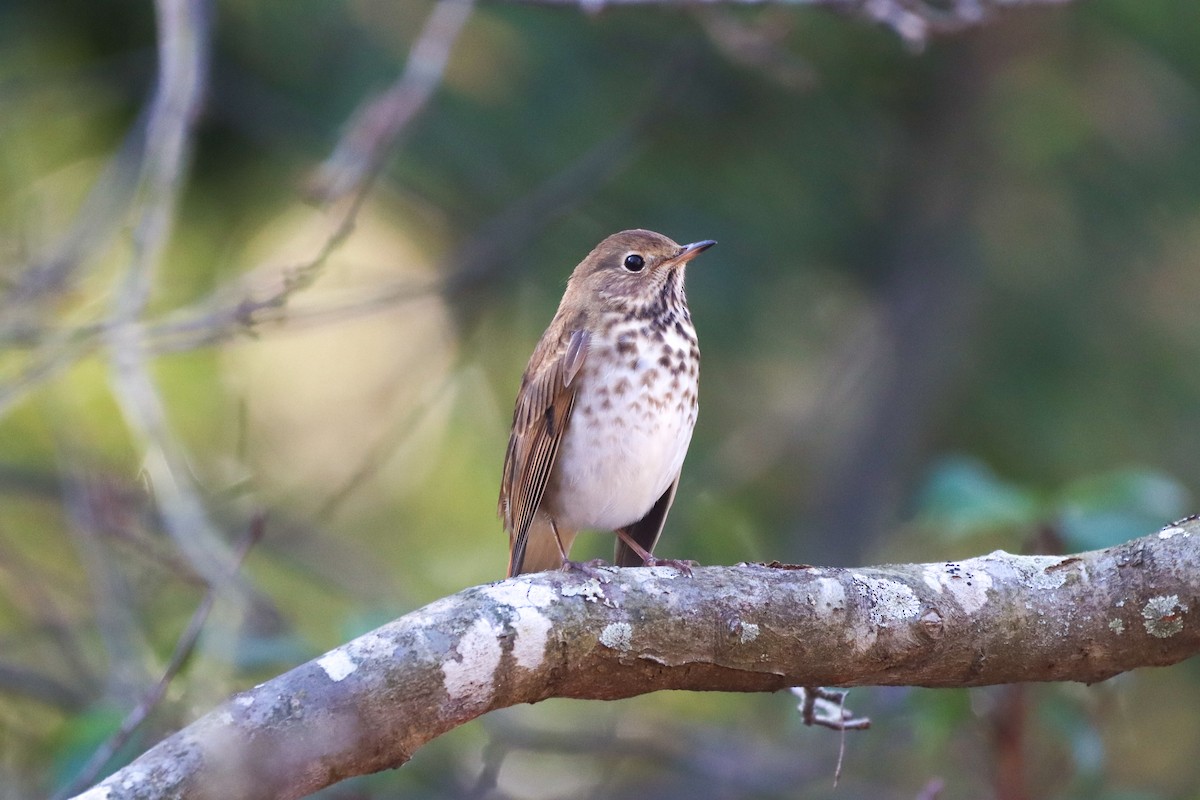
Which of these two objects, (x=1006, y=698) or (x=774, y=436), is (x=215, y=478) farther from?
(x=1006, y=698)

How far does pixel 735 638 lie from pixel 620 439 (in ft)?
3.97

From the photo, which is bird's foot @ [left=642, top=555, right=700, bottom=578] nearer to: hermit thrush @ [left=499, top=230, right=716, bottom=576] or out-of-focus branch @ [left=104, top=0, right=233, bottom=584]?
hermit thrush @ [left=499, top=230, right=716, bottom=576]

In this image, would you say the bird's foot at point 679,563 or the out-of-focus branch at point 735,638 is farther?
the bird's foot at point 679,563

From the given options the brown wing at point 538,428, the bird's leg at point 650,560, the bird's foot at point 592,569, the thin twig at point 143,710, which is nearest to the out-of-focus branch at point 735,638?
the bird's foot at point 592,569

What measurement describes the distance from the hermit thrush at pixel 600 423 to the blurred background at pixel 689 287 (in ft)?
4.44

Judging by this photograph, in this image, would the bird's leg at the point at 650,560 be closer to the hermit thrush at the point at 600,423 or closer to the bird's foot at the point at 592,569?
the hermit thrush at the point at 600,423

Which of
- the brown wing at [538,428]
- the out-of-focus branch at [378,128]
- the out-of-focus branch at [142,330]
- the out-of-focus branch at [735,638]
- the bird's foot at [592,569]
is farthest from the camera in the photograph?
the out-of-focus branch at [378,128]

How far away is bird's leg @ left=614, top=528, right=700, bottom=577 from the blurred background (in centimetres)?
130

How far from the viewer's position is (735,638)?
2717mm

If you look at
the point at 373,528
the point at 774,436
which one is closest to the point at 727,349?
the point at 774,436

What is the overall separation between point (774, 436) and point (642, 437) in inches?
116

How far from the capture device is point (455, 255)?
617 centimetres

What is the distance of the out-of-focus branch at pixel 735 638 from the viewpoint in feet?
7.73

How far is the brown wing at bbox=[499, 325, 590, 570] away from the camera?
392 centimetres
